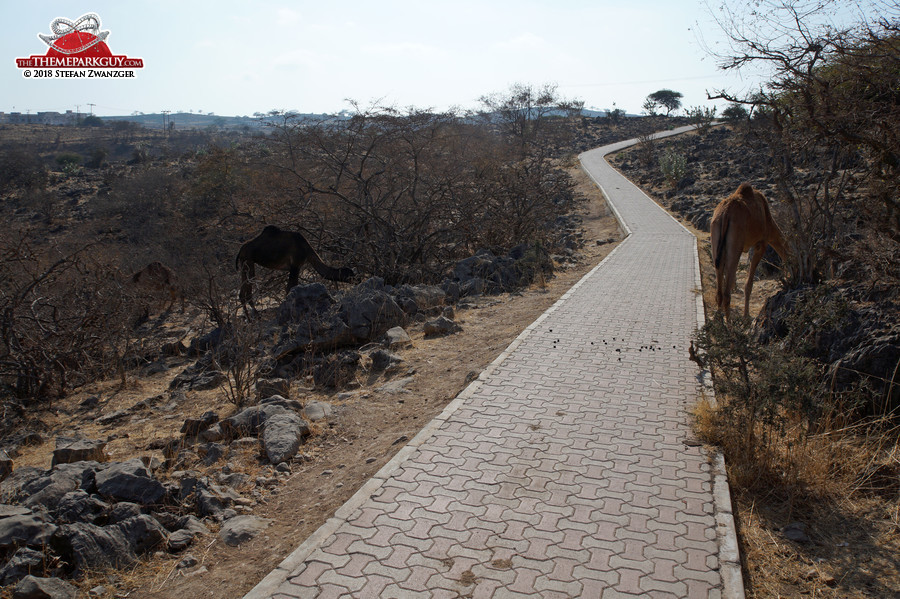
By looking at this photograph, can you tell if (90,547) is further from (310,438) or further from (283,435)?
(310,438)

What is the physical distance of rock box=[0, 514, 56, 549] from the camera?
3736 mm

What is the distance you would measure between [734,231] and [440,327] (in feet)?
14.0

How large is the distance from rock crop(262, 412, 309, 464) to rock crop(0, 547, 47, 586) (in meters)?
1.95

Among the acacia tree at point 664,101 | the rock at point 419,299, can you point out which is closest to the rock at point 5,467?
the rock at point 419,299

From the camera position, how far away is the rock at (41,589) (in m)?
3.38

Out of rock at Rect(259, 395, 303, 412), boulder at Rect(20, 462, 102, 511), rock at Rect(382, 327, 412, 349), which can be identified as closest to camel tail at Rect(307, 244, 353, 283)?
rock at Rect(382, 327, 412, 349)

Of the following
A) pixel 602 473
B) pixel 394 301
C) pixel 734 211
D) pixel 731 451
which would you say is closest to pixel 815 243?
pixel 734 211

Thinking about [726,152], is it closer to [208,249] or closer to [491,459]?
[208,249]

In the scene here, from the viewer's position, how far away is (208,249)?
59.1 feet

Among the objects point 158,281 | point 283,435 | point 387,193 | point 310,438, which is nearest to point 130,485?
point 283,435

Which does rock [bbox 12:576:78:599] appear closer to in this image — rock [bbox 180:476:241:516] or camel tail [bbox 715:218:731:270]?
rock [bbox 180:476:241:516]

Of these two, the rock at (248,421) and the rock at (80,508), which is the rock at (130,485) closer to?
the rock at (80,508)

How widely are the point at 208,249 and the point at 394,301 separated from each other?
1024cm

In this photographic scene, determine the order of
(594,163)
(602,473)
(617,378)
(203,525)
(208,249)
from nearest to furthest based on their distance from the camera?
1. (203,525)
2. (602,473)
3. (617,378)
4. (208,249)
5. (594,163)
